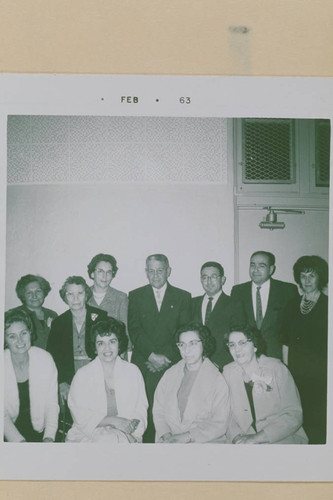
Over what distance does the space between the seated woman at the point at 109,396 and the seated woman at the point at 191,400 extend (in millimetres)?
28

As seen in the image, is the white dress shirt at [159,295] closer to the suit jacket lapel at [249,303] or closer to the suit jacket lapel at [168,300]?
the suit jacket lapel at [168,300]

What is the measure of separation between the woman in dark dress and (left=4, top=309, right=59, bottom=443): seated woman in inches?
12.7

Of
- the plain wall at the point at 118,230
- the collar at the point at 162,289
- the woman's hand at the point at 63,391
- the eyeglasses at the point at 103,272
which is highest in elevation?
the plain wall at the point at 118,230

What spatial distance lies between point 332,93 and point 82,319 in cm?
46

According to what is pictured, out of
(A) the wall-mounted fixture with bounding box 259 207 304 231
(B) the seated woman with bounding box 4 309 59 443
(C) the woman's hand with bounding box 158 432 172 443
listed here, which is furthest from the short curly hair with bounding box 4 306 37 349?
(A) the wall-mounted fixture with bounding box 259 207 304 231

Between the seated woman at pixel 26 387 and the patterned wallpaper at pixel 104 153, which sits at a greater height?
the patterned wallpaper at pixel 104 153

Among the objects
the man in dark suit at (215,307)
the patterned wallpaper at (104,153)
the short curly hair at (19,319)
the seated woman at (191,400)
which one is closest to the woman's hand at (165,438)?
the seated woman at (191,400)

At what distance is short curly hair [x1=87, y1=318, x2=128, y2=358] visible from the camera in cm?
78

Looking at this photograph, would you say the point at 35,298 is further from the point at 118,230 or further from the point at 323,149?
the point at 323,149

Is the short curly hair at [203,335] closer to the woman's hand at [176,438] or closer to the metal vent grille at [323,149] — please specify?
the woman's hand at [176,438]

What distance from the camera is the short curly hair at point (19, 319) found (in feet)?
2.55

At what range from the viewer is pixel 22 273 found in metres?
0.78

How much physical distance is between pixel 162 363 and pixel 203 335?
0.22ft

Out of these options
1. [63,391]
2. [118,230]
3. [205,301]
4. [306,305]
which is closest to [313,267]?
[306,305]
